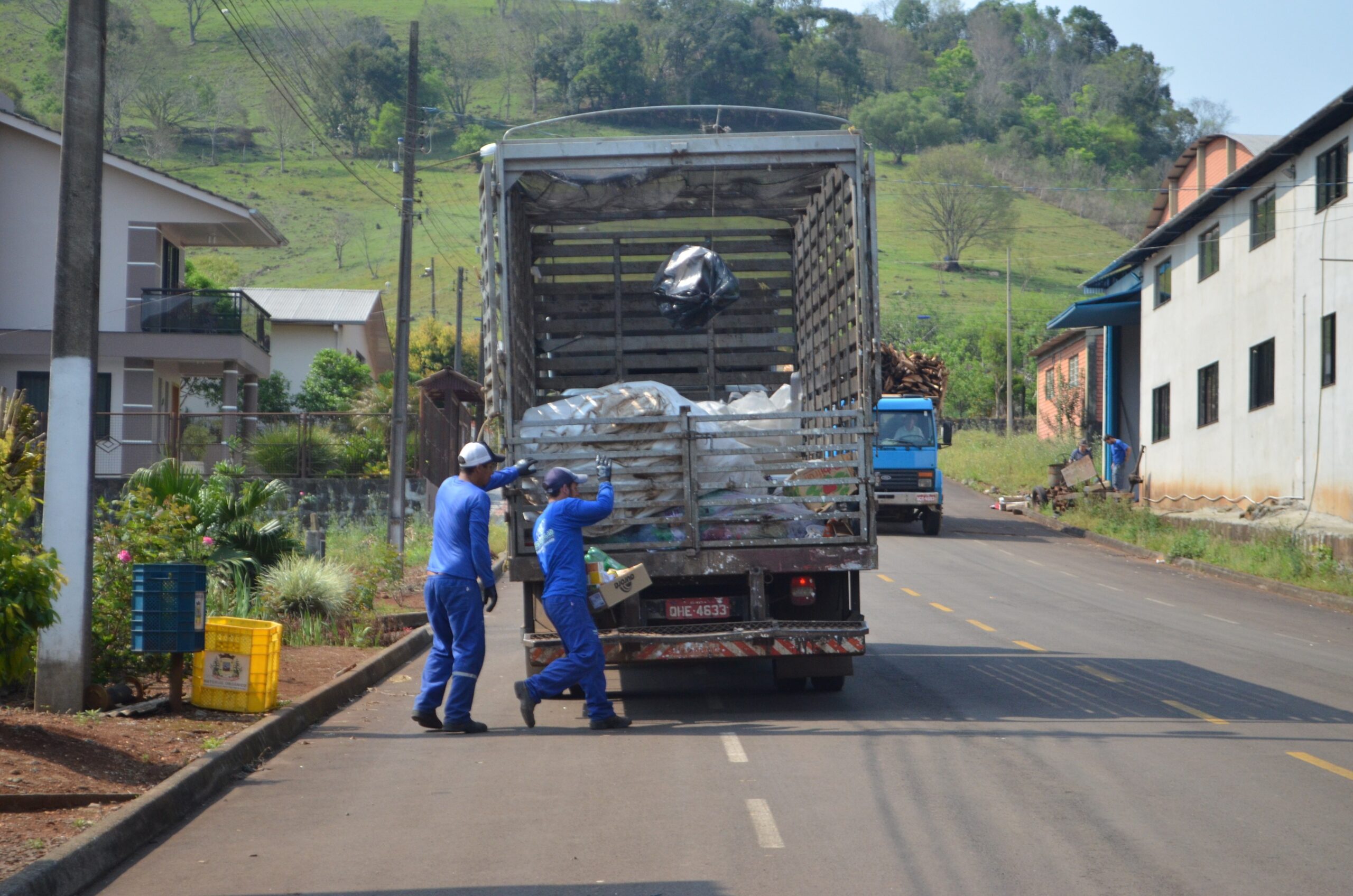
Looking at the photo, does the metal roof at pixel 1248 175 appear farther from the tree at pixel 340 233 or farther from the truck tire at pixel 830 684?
the tree at pixel 340 233

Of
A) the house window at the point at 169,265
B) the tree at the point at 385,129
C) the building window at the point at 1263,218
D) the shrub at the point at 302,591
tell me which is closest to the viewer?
the shrub at the point at 302,591

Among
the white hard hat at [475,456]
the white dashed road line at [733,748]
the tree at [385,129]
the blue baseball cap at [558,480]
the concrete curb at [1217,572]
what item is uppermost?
the tree at [385,129]

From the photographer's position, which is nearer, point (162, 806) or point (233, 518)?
point (162, 806)

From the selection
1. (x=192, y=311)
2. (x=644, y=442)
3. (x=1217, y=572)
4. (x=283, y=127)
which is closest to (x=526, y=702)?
(x=644, y=442)

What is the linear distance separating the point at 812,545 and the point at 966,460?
38.6m

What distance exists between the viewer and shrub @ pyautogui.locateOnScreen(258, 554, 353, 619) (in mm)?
13195

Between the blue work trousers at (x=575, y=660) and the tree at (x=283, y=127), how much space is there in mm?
99815

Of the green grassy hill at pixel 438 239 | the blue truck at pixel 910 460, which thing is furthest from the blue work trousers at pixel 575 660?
the green grassy hill at pixel 438 239

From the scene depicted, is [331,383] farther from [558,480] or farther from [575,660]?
[575,660]

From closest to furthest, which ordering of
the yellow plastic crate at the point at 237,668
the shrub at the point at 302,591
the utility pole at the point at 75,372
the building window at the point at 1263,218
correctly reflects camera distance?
1. the utility pole at the point at 75,372
2. the yellow plastic crate at the point at 237,668
3. the shrub at the point at 302,591
4. the building window at the point at 1263,218

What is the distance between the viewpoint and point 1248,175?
2581 cm

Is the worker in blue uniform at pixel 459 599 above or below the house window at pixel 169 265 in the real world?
below

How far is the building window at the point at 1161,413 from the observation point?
32531mm

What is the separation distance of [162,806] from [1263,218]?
80.7 ft
